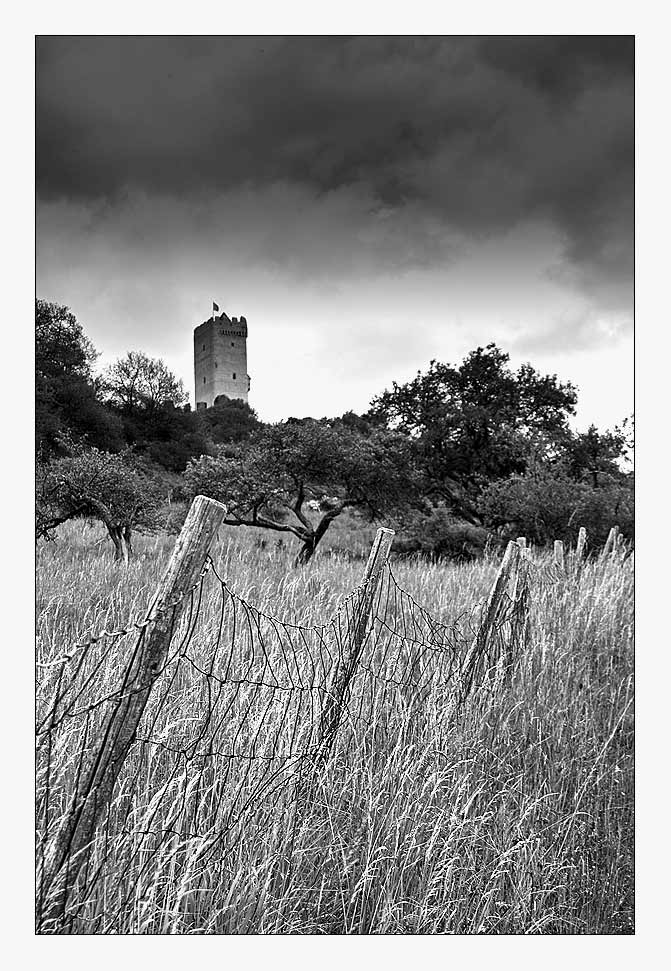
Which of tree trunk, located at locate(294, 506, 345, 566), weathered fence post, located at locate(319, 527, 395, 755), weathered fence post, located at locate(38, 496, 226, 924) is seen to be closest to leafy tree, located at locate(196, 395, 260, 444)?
tree trunk, located at locate(294, 506, 345, 566)

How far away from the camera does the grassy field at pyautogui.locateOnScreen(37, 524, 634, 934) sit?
1.39 m

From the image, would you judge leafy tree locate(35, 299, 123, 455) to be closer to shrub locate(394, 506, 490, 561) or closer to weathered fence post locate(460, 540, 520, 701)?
shrub locate(394, 506, 490, 561)

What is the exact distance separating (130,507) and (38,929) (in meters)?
5.63

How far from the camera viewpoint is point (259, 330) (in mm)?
9500

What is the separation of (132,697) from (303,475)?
6945 mm

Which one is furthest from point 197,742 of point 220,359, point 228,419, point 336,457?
point 220,359

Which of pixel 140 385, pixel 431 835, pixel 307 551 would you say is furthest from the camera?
pixel 140 385

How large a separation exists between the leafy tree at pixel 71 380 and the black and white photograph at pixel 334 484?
74mm

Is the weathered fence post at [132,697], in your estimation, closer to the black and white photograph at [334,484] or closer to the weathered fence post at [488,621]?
the black and white photograph at [334,484]

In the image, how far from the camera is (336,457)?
802 cm

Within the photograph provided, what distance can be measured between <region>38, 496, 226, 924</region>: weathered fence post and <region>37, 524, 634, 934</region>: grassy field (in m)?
0.15

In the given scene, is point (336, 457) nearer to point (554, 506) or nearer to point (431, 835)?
point (554, 506)
